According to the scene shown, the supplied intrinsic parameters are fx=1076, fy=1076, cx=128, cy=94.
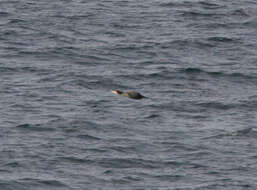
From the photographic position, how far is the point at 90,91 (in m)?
44.8

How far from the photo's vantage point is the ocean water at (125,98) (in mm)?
35312

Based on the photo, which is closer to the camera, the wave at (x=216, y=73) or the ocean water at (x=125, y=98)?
the ocean water at (x=125, y=98)

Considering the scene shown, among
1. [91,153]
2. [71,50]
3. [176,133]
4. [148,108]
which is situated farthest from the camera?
[71,50]

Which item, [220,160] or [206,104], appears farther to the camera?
[206,104]

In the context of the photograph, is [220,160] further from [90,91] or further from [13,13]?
[13,13]

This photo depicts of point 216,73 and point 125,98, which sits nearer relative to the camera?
point 125,98

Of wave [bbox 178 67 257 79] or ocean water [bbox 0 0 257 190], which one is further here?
wave [bbox 178 67 257 79]

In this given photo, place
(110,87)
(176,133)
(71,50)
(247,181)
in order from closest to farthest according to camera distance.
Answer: (247,181)
(176,133)
(110,87)
(71,50)

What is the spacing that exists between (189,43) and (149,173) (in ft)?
64.5

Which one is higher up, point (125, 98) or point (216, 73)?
point (125, 98)

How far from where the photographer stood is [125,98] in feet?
143

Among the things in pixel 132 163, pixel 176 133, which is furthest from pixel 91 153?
pixel 176 133

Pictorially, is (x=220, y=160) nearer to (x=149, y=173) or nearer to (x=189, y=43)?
(x=149, y=173)

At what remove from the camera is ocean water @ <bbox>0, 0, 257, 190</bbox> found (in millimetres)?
35312
